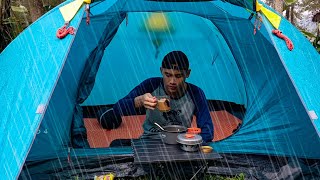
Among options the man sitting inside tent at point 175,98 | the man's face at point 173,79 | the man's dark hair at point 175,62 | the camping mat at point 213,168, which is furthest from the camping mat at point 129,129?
the man's dark hair at point 175,62

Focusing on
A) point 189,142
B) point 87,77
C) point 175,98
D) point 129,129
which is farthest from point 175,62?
point 129,129

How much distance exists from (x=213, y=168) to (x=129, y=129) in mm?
1124

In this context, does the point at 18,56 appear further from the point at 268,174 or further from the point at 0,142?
the point at 268,174

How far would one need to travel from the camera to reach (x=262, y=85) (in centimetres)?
333

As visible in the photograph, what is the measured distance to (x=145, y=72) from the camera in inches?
171

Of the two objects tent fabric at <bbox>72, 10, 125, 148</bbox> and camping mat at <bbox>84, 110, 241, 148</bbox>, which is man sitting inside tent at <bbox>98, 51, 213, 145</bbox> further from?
camping mat at <bbox>84, 110, 241, 148</bbox>

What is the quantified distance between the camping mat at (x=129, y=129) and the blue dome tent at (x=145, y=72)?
8.7 inches

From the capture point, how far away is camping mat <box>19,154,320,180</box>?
Result: 9.48 ft

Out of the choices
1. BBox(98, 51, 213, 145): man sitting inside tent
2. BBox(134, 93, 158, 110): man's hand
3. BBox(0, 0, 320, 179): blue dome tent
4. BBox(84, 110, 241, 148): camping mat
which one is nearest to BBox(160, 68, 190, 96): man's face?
BBox(98, 51, 213, 145): man sitting inside tent

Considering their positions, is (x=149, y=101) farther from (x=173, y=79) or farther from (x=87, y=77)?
(x=87, y=77)

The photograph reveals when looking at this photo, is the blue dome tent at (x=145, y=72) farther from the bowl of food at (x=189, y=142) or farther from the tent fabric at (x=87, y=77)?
the bowl of food at (x=189, y=142)

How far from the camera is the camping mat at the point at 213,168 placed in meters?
2.89

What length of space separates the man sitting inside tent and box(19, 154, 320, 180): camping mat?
12.3 inches

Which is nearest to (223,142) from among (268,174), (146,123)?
(268,174)
